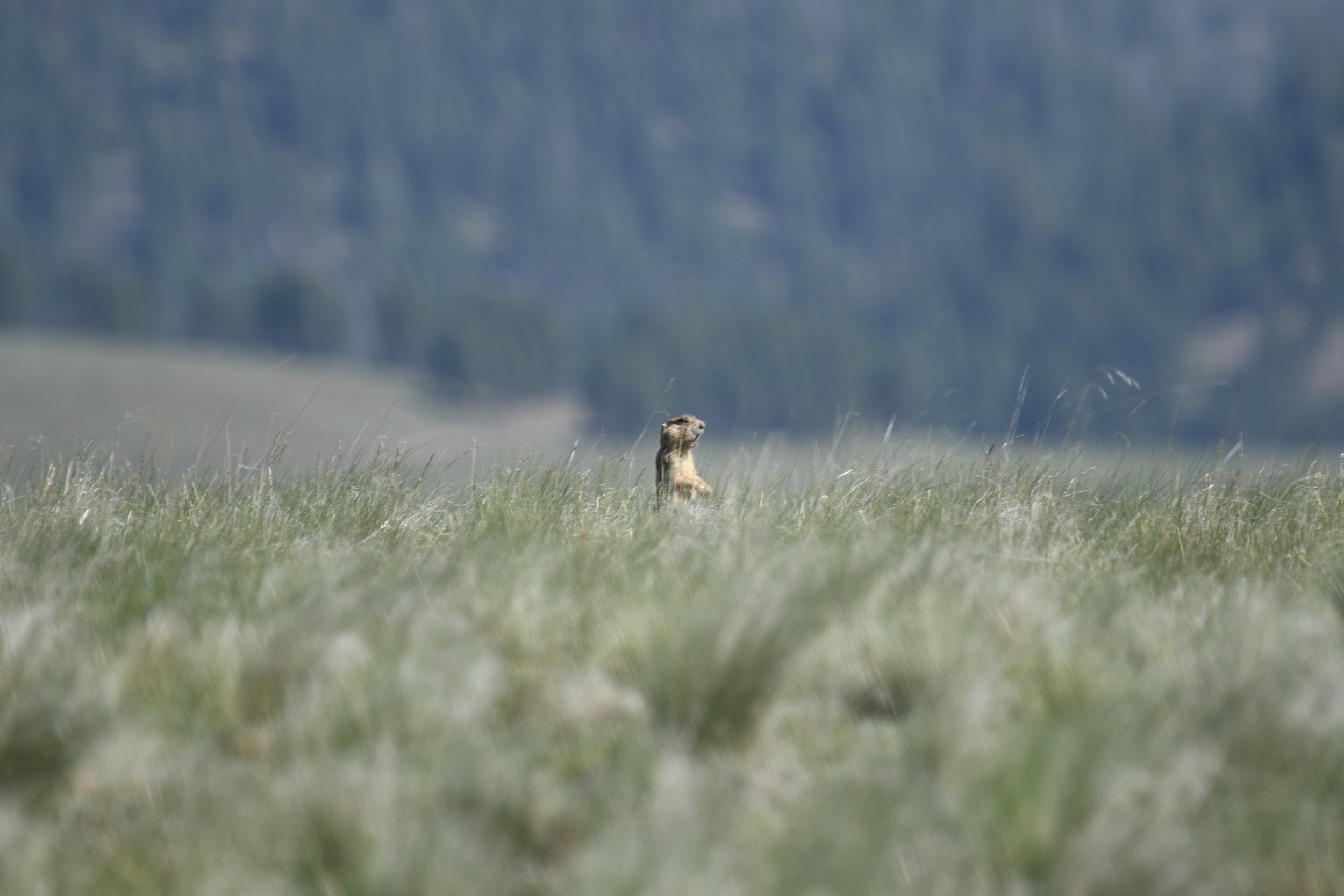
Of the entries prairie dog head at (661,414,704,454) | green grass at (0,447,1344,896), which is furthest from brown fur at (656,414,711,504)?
green grass at (0,447,1344,896)

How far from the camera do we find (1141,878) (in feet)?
6.21

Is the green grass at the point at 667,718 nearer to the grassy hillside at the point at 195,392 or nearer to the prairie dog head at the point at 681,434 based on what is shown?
the prairie dog head at the point at 681,434

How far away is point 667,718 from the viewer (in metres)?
2.45

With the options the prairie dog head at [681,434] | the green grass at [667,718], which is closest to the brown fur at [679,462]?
the prairie dog head at [681,434]

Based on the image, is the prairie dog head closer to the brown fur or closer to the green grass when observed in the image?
the brown fur

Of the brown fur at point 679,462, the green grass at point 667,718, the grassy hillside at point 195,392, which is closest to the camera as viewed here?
the green grass at point 667,718

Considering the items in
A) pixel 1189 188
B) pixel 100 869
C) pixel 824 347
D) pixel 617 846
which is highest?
pixel 1189 188

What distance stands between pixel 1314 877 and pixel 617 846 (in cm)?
112

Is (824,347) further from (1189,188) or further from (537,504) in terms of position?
(537,504)

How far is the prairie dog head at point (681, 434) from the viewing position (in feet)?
15.2

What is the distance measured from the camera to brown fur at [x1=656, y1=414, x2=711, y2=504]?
14.9ft

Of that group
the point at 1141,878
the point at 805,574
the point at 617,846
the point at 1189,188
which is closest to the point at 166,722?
the point at 617,846

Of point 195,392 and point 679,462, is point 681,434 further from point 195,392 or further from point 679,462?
point 195,392

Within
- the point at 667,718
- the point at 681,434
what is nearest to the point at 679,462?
the point at 681,434
